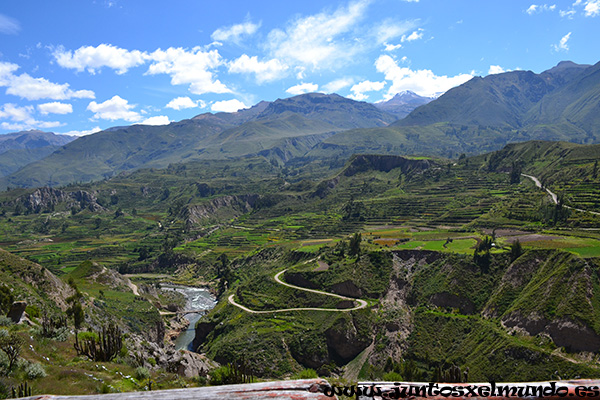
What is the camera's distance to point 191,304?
339 feet

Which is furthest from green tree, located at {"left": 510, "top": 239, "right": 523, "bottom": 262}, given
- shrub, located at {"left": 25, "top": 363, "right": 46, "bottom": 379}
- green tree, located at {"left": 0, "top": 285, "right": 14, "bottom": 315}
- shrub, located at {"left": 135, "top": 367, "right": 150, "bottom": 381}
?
green tree, located at {"left": 0, "top": 285, "right": 14, "bottom": 315}

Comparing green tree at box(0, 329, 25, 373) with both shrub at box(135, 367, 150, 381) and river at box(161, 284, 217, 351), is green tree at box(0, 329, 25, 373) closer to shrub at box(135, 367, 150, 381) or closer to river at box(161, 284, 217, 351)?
shrub at box(135, 367, 150, 381)

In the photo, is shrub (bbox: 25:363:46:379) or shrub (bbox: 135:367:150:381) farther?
shrub (bbox: 135:367:150:381)

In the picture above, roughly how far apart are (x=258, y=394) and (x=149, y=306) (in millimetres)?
83670

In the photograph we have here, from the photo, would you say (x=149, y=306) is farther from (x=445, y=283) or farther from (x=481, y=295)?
(x=481, y=295)

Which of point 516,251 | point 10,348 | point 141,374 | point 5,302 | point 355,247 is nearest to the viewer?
point 10,348

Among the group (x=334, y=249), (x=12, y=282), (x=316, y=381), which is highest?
(x=316, y=381)

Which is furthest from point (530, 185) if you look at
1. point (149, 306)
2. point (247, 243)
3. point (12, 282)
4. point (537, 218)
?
point (12, 282)

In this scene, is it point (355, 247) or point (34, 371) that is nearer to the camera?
point (34, 371)

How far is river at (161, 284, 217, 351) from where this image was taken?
7860 cm

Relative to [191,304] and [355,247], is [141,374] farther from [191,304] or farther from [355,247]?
[191,304]

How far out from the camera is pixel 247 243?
14975 cm

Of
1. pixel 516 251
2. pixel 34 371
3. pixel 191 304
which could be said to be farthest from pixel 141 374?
pixel 191 304

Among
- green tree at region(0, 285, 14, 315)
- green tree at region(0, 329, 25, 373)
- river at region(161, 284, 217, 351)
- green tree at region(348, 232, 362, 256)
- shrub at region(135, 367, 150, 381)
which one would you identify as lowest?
river at region(161, 284, 217, 351)
